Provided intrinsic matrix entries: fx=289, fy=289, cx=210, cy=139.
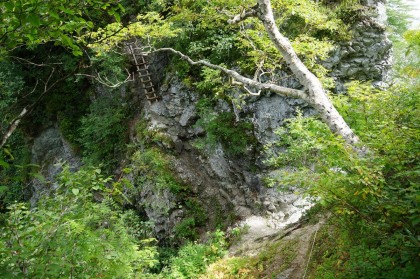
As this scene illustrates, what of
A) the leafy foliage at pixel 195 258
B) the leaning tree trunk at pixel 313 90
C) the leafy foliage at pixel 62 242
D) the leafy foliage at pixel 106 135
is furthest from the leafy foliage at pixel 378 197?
the leafy foliage at pixel 106 135

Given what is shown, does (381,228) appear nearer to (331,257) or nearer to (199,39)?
(331,257)

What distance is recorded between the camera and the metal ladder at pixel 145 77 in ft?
35.1

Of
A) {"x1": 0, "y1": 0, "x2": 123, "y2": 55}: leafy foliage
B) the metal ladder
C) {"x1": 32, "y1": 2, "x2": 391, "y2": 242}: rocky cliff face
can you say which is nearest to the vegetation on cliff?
{"x1": 0, "y1": 0, "x2": 123, "y2": 55}: leafy foliage

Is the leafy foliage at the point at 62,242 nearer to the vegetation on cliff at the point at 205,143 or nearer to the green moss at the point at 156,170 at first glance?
the vegetation on cliff at the point at 205,143

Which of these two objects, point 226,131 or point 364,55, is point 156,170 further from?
point 364,55

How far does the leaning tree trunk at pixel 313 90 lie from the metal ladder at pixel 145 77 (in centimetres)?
620

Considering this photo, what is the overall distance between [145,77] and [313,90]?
8121 millimetres

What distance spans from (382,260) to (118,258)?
8.19ft

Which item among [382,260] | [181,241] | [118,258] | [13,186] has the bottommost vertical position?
[13,186]

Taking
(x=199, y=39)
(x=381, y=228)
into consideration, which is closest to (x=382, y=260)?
(x=381, y=228)

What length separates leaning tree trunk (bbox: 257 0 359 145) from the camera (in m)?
4.54

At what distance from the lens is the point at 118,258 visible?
10.1 feet

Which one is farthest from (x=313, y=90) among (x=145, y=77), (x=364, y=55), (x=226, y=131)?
(x=145, y=77)

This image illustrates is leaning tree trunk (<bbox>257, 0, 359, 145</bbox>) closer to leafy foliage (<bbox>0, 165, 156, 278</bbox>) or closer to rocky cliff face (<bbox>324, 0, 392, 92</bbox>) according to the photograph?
leafy foliage (<bbox>0, 165, 156, 278</bbox>)
